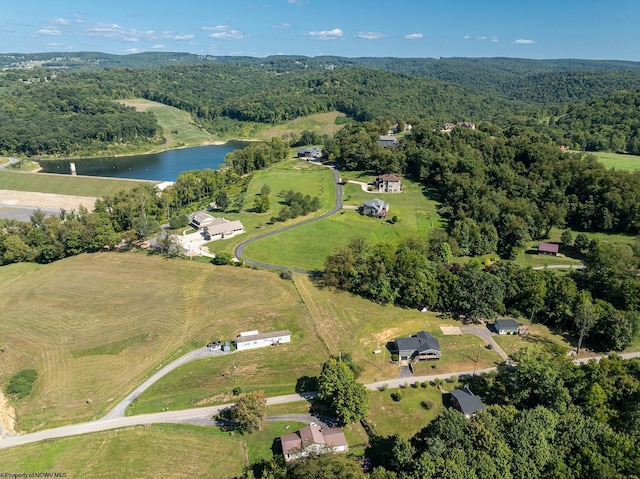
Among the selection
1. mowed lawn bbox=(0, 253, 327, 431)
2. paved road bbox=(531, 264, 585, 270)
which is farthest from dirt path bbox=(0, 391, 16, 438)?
paved road bbox=(531, 264, 585, 270)

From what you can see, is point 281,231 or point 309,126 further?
point 309,126

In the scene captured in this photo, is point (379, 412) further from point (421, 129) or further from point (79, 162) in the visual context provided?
point (79, 162)

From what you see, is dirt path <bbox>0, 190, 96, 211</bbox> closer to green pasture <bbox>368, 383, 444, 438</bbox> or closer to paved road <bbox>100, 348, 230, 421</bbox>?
paved road <bbox>100, 348, 230, 421</bbox>

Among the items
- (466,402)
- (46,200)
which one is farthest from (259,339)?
(46,200)

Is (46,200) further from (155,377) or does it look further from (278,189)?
(155,377)

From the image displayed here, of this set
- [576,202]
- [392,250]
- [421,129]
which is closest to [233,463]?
[392,250]

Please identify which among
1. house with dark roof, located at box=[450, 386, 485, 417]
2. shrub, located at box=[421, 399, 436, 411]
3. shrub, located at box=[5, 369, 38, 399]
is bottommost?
shrub, located at box=[5, 369, 38, 399]
